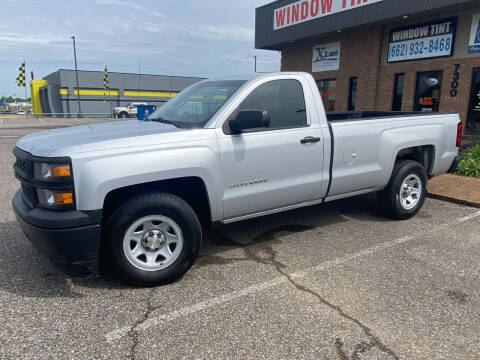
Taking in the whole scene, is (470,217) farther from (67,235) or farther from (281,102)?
(67,235)

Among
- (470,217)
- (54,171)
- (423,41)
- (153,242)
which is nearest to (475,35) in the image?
(423,41)

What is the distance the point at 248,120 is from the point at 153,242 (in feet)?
4.51

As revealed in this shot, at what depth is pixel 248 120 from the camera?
3.41 m

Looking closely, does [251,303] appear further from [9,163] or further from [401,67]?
[401,67]

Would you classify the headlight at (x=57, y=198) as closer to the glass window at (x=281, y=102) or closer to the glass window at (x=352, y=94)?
the glass window at (x=281, y=102)

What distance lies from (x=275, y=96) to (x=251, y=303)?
85.1 inches

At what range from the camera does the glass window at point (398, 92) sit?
43.3ft

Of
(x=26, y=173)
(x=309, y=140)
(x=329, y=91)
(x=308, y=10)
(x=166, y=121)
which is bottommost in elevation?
(x=26, y=173)

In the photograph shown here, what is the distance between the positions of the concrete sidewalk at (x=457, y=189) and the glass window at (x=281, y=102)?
3.57 m

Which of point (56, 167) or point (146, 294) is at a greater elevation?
point (56, 167)

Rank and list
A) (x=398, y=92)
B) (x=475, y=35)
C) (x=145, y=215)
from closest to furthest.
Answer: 1. (x=145, y=215)
2. (x=475, y=35)
3. (x=398, y=92)

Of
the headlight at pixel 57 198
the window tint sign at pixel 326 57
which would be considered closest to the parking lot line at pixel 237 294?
the headlight at pixel 57 198

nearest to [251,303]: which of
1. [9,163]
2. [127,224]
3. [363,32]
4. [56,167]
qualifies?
[127,224]

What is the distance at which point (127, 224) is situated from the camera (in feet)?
10.3
